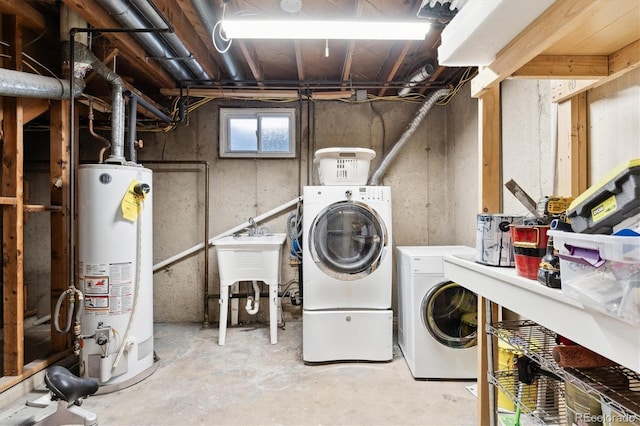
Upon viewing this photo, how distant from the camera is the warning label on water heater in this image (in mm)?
2088

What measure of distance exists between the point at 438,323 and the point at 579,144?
1407 mm

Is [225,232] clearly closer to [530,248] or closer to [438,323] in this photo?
[438,323]

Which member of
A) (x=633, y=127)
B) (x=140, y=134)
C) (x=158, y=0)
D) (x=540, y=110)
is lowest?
(x=633, y=127)

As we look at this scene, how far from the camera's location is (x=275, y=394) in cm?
207

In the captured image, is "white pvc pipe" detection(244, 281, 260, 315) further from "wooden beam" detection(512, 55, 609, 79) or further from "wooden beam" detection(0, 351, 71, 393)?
"wooden beam" detection(512, 55, 609, 79)

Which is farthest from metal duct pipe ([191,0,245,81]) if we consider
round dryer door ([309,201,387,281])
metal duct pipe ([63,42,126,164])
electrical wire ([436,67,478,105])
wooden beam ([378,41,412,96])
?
electrical wire ([436,67,478,105])

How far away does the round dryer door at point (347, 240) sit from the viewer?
2529 mm

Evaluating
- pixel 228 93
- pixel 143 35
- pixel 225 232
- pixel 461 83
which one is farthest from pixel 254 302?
pixel 461 83

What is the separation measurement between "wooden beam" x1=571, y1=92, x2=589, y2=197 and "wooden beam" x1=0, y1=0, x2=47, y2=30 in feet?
9.76

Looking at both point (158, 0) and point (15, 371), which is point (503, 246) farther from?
point (15, 371)

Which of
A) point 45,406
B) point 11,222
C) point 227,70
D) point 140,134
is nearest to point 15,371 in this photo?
point 45,406

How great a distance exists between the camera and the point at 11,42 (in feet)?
6.57

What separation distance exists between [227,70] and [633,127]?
2784 millimetres

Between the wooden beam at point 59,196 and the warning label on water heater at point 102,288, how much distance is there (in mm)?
271
